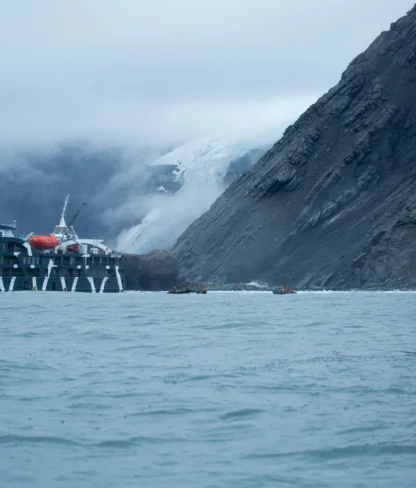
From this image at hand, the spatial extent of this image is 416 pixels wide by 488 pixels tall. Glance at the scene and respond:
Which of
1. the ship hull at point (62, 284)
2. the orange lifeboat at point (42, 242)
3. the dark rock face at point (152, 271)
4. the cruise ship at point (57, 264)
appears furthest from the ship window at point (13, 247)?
the dark rock face at point (152, 271)

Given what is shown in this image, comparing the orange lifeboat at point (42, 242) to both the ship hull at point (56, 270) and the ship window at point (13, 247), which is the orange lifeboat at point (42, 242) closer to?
the ship hull at point (56, 270)

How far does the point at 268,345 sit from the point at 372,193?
158 meters

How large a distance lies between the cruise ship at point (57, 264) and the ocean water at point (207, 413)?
103 m

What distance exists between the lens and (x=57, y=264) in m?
155

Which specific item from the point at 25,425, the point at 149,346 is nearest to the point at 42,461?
the point at 25,425

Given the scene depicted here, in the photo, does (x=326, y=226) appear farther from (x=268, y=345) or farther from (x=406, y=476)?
(x=406, y=476)

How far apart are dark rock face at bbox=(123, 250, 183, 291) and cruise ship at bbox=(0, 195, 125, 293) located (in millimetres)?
9268

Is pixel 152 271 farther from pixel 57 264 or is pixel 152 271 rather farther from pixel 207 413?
pixel 207 413

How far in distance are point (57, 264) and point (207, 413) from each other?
13139 cm

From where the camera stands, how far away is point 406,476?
787 inches

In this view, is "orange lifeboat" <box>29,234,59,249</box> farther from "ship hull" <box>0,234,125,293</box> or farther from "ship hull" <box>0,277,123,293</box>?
"ship hull" <box>0,277,123,293</box>

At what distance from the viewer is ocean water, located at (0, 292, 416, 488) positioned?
2031 cm

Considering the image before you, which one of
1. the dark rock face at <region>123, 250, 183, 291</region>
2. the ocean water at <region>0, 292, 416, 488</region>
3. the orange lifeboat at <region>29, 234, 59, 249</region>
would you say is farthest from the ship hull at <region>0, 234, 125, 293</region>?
the ocean water at <region>0, 292, 416, 488</region>

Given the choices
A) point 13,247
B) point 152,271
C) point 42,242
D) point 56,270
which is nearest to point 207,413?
point 13,247
